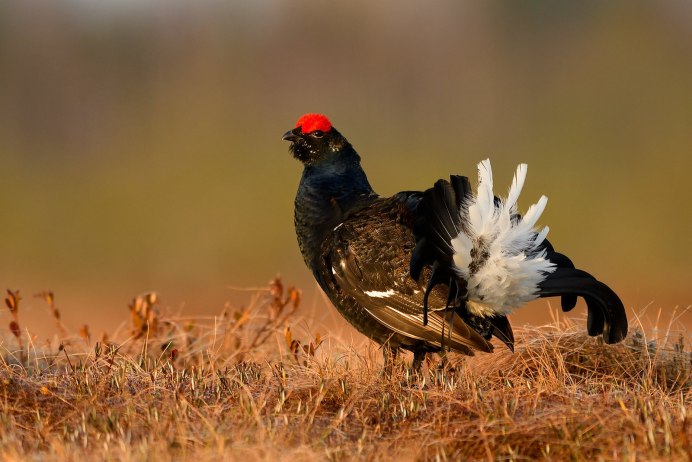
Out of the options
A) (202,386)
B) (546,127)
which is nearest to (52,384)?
(202,386)

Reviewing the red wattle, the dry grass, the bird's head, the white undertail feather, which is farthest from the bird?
the red wattle

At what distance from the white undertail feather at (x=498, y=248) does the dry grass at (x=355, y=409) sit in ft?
1.65

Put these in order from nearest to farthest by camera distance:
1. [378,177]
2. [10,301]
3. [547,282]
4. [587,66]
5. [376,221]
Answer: [547,282]
[376,221]
[10,301]
[378,177]
[587,66]

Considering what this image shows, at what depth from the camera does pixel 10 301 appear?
6.48m

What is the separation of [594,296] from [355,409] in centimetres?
162

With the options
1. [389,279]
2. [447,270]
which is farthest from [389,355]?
[447,270]

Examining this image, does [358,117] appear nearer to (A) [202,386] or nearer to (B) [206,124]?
(B) [206,124]

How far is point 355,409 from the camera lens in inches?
179

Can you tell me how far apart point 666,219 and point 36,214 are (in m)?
27.1

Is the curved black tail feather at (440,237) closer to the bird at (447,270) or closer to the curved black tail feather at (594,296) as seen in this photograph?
the bird at (447,270)

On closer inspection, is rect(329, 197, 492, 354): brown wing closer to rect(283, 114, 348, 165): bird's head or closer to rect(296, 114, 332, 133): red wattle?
rect(283, 114, 348, 165): bird's head

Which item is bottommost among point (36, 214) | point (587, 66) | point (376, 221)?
point (36, 214)

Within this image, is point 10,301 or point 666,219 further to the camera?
point 666,219

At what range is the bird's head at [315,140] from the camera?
6719 mm
